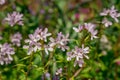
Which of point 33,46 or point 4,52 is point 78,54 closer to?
point 33,46

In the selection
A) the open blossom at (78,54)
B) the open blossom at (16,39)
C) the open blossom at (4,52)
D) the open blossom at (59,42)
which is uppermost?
the open blossom at (16,39)

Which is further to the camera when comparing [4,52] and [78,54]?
[4,52]

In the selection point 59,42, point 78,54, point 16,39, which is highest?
point 16,39

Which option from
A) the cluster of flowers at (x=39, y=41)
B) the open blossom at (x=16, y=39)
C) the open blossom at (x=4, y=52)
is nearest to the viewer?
the cluster of flowers at (x=39, y=41)

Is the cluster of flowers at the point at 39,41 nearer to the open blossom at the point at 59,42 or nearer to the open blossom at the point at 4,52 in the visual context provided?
the open blossom at the point at 59,42

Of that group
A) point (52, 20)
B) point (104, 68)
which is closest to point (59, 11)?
point (52, 20)

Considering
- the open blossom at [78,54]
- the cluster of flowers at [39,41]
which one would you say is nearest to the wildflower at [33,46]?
the cluster of flowers at [39,41]

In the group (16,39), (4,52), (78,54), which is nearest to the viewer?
(78,54)

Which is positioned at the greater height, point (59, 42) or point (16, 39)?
point (16, 39)

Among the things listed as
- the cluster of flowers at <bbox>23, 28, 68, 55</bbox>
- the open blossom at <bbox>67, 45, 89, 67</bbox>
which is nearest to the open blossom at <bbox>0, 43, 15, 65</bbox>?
the cluster of flowers at <bbox>23, 28, 68, 55</bbox>

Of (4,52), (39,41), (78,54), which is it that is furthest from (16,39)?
(78,54)

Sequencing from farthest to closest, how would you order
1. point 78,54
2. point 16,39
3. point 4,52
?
point 16,39 < point 4,52 < point 78,54
